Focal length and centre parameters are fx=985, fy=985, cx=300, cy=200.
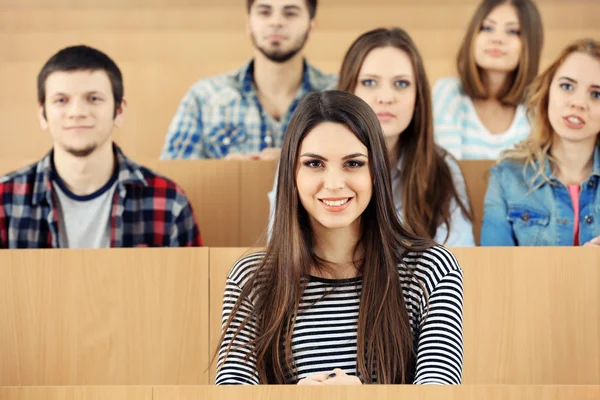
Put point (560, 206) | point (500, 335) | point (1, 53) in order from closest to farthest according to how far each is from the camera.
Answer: point (500, 335) → point (560, 206) → point (1, 53)

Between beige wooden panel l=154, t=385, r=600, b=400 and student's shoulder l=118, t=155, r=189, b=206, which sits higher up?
student's shoulder l=118, t=155, r=189, b=206

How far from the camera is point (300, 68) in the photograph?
1.60 meters

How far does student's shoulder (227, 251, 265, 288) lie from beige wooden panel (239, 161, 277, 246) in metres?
0.41

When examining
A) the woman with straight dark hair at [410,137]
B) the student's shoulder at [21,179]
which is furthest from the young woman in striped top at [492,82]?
the student's shoulder at [21,179]

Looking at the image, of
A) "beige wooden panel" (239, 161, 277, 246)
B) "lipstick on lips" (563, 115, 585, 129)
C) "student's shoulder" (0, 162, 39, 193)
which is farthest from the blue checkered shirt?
"lipstick on lips" (563, 115, 585, 129)

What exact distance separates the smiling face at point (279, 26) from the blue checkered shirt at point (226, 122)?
0.08 meters

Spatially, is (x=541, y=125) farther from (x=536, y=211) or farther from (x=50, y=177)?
(x=50, y=177)

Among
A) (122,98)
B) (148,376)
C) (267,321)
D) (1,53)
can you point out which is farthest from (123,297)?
(1,53)

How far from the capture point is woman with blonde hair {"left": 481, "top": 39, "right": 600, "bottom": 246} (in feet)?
3.84

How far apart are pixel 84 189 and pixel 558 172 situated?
1.89 feet

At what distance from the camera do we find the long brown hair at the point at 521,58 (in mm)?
1483

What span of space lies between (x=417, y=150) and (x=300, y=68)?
46cm

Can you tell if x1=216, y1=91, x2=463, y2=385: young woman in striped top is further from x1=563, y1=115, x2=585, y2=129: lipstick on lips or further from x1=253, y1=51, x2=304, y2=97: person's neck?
x1=253, y1=51, x2=304, y2=97: person's neck

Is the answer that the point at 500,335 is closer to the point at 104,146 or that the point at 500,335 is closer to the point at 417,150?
the point at 417,150
